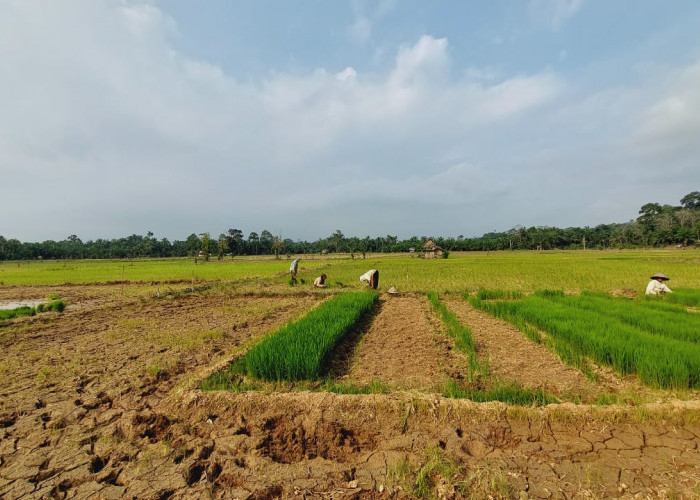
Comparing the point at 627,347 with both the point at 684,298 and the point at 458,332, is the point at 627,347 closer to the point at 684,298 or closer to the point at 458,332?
the point at 458,332

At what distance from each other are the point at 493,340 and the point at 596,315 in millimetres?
2519

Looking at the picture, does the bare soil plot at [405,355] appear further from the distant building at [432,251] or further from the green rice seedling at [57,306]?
the distant building at [432,251]

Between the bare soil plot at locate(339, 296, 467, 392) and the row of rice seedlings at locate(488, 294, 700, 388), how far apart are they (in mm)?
1949

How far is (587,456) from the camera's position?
9.18ft

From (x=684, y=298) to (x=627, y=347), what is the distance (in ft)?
25.3

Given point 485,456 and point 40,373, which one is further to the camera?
point 40,373

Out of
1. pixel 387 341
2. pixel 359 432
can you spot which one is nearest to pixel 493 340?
pixel 387 341

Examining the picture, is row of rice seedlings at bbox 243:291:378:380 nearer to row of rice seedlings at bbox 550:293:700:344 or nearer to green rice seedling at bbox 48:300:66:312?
row of rice seedlings at bbox 550:293:700:344

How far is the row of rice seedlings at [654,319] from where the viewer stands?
5679 millimetres

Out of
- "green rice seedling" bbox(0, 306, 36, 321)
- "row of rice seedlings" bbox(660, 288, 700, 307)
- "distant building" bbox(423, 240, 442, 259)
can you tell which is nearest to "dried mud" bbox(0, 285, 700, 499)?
"green rice seedling" bbox(0, 306, 36, 321)

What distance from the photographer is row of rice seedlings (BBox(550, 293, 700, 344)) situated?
18.6 ft

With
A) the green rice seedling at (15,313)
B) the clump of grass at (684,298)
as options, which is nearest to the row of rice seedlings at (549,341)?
the clump of grass at (684,298)

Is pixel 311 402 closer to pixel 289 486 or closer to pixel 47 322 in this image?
pixel 289 486

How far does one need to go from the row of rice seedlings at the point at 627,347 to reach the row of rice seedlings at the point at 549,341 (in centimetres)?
13
